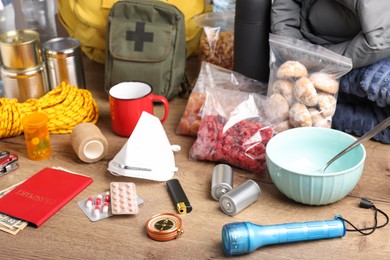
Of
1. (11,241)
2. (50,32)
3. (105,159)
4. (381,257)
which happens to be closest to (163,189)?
(105,159)

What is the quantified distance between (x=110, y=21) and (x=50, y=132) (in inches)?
10.5

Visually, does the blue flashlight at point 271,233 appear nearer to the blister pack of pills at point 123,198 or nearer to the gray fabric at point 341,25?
the blister pack of pills at point 123,198

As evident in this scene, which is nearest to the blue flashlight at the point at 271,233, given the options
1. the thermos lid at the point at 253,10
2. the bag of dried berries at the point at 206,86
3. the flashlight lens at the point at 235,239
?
the flashlight lens at the point at 235,239

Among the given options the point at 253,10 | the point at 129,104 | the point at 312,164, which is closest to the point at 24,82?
the point at 129,104

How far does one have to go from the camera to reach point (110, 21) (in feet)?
3.83

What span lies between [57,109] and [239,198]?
438mm

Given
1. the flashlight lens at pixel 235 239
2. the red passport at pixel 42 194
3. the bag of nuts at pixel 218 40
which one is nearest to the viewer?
the flashlight lens at pixel 235 239

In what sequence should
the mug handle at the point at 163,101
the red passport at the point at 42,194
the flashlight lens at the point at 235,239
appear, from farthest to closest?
1. the mug handle at the point at 163,101
2. the red passport at the point at 42,194
3. the flashlight lens at the point at 235,239

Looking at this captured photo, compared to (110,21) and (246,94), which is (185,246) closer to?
(246,94)

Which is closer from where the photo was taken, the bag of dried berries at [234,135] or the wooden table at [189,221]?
the wooden table at [189,221]

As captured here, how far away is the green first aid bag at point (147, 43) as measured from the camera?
1139mm

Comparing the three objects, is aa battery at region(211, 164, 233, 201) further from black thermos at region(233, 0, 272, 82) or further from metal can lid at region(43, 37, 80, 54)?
metal can lid at region(43, 37, 80, 54)

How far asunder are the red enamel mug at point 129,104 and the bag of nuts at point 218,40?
202mm

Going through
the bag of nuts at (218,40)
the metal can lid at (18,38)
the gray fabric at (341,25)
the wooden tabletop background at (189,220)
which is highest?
the gray fabric at (341,25)
